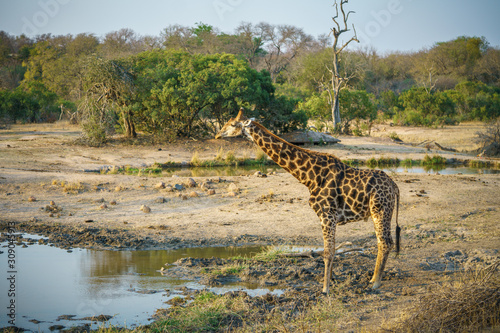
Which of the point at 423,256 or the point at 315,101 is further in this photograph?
the point at 315,101

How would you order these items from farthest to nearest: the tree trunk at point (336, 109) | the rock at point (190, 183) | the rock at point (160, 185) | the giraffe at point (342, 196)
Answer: the tree trunk at point (336, 109) < the rock at point (190, 183) < the rock at point (160, 185) < the giraffe at point (342, 196)

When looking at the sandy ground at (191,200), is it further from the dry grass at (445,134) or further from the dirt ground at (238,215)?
the dry grass at (445,134)

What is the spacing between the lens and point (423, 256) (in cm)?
850

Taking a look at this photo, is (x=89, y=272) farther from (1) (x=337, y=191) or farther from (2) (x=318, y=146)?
(2) (x=318, y=146)

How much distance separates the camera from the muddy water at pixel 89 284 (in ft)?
20.6

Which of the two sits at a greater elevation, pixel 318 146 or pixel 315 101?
pixel 315 101

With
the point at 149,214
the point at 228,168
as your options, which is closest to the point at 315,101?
the point at 228,168

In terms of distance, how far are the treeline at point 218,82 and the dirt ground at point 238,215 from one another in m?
6.28

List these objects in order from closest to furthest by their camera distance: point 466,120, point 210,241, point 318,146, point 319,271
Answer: point 319,271 < point 210,241 < point 318,146 < point 466,120

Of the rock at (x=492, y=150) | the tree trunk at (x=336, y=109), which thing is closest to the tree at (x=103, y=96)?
the tree trunk at (x=336, y=109)

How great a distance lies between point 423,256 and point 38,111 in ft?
101

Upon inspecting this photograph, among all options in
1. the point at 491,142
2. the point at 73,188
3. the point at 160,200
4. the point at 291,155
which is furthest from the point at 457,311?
the point at 491,142

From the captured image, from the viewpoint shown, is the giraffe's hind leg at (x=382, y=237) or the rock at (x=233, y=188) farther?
the rock at (x=233, y=188)

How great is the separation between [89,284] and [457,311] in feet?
17.2
